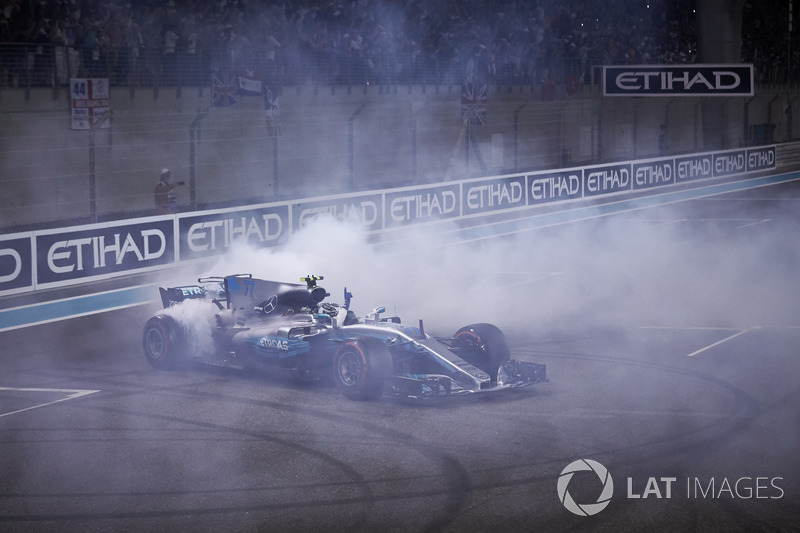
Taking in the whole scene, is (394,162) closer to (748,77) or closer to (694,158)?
(694,158)

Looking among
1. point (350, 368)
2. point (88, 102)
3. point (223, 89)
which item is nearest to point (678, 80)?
point (223, 89)

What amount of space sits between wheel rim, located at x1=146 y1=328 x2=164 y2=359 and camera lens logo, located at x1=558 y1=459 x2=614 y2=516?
4.99 m

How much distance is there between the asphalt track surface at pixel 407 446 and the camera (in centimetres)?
700

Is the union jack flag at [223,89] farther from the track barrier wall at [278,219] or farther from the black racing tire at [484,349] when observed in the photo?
the black racing tire at [484,349]

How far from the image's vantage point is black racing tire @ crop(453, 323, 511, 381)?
34.1ft

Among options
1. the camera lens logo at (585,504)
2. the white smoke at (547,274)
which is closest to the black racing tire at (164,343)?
the white smoke at (547,274)

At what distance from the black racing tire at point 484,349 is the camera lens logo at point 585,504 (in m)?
2.48

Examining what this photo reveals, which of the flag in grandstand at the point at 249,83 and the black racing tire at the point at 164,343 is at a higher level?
the flag in grandstand at the point at 249,83

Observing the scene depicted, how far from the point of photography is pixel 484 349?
10.4 m

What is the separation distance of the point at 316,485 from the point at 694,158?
89.4 feet

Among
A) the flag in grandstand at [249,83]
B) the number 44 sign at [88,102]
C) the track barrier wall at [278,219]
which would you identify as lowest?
the track barrier wall at [278,219]

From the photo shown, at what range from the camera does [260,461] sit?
8.10m

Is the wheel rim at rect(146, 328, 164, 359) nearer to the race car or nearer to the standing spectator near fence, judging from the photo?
the race car

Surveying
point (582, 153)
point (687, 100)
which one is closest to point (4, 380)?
point (582, 153)
